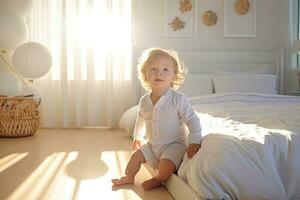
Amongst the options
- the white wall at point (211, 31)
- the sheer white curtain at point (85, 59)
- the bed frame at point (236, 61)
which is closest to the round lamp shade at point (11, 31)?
the sheer white curtain at point (85, 59)

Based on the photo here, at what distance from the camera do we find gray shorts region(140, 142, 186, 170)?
5.65ft

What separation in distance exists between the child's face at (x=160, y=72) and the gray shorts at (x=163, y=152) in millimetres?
289

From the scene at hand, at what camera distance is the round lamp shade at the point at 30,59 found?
3453 millimetres

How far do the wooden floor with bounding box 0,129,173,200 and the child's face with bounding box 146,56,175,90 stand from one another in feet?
1.61

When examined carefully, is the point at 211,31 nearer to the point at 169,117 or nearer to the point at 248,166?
the point at 169,117

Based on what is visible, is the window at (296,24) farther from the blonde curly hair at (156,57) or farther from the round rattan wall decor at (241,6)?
the blonde curly hair at (156,57)

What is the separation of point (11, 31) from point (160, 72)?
7.30ft

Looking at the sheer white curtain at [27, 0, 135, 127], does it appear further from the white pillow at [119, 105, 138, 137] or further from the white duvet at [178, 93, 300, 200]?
the white duvet at [178, 93, 300, 200]

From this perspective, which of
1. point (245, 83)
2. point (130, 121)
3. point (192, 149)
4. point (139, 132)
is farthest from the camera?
point (245, 83)

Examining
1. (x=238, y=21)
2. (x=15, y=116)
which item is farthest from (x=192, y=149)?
(x=238, y=21)

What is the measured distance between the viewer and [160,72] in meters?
1.81

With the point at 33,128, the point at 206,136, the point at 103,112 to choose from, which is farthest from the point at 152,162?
the point at 103,112

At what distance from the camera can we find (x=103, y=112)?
4.17 m

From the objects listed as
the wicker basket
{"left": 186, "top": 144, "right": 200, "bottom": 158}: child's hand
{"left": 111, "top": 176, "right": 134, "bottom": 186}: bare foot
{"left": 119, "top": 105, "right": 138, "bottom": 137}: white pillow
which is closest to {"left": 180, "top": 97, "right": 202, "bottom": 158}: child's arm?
{"left": 186, "top": 144, "right": 200, "bottom": 158}: child's hand
